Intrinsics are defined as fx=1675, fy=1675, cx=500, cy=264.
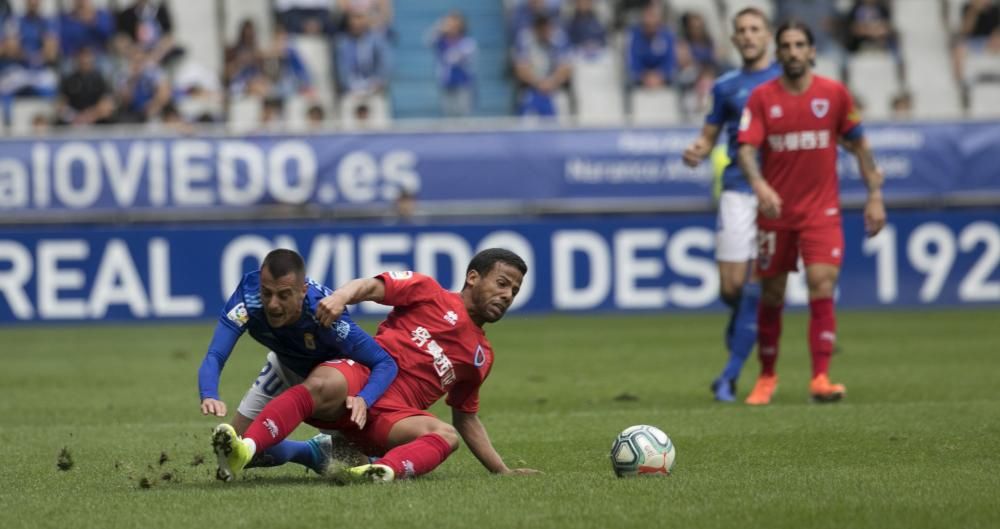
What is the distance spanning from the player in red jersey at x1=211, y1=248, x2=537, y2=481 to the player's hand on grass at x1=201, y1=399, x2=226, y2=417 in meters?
0.49

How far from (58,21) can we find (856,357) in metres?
13.2

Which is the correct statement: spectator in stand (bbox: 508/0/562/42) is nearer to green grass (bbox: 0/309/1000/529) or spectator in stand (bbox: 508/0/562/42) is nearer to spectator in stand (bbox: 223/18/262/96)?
spectator in stand (bbox: 223/18/262/96)

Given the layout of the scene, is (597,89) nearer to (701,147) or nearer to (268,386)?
(701,147)

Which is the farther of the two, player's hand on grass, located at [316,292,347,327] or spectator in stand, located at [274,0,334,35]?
spectator in stand, located at [274,0,334,35]

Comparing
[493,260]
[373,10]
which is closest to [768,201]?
[493,260]

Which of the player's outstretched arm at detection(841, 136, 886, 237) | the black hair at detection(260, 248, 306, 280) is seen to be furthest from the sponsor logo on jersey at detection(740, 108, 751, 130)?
the black hair at detection(260, 248, 306, 280)

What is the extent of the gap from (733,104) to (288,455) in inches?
204

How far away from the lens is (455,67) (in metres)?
23.4

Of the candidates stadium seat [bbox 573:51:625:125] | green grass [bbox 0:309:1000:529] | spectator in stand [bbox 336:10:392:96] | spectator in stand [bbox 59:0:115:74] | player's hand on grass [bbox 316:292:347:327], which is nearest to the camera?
green grass [bbox 0:309:1000:529]

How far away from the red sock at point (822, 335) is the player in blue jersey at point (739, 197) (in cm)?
63

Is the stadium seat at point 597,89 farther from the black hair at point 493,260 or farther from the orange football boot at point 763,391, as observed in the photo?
the black hair at point 493,260

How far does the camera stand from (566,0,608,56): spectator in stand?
23719 mm

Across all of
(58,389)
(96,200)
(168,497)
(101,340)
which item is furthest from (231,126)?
(168,497)

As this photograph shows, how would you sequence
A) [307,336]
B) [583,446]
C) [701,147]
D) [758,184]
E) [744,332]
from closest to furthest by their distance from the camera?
[307,336] < [583,446] < [758,184] < [701,147] < [744,332]
